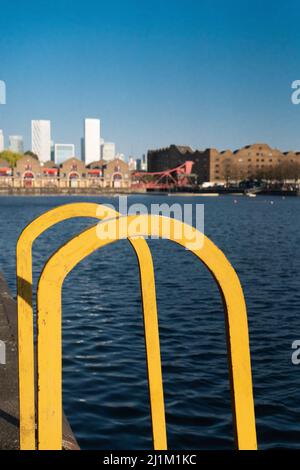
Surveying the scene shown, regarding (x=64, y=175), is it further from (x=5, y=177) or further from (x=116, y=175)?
(x=5, y=177)

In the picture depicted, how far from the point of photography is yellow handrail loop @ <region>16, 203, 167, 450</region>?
384 cm

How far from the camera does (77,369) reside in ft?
30.0

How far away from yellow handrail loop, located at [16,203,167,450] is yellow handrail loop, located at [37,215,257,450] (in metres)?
0.72

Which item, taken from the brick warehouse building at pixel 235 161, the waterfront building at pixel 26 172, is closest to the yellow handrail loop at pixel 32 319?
the waterfront building at pixel 26 172

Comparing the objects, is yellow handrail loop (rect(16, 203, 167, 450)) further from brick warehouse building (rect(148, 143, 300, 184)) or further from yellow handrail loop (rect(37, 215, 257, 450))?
brick warehouse building (rect(148, 143, 300, 184))

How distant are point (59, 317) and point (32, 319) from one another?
0.85 metres

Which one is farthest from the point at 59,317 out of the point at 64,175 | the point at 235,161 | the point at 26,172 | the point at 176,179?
the point at 176,179

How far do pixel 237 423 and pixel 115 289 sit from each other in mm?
14078

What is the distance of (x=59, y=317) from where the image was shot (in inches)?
125

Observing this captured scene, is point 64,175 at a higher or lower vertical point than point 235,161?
lower

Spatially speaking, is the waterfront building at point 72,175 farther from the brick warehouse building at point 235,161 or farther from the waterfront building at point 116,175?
the brick warehouse building at point 235,161

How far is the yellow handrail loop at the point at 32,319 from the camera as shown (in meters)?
3.84

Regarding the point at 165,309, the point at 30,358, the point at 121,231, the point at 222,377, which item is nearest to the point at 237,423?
the point at 121,231

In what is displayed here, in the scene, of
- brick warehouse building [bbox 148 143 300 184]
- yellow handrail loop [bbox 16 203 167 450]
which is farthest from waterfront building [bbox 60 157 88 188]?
yellow handrail loop [bbox 16 203 167 450]
